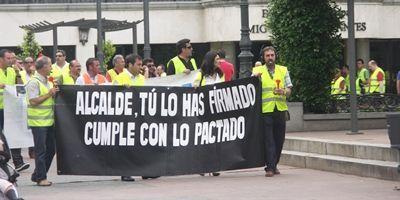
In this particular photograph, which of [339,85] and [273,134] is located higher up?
[339,85]

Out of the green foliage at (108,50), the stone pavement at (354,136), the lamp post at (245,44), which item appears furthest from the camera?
the green foliage at (108,50)

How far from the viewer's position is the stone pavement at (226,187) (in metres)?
12.5

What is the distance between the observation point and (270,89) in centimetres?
1475

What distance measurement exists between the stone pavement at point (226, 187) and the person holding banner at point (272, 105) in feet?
1.18

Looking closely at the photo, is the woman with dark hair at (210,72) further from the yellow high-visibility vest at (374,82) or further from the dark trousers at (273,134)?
the yellow high-visibility vest at (374,82)

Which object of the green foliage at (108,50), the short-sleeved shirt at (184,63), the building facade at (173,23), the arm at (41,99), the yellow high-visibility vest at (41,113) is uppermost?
the building facade at (173,23)

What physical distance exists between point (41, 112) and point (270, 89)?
131 inches

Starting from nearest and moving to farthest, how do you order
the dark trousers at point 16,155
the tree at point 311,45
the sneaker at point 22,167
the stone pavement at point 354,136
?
the sneaker at point 22,167 → the stone pavement at point 354,136 → the dark trousers at point 16,155 → the tree at point 311,45

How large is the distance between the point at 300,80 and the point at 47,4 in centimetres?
2319

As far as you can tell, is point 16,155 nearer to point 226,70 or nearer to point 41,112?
point 41,112

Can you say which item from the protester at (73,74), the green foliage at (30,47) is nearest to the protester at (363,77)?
the protester at (73,74)

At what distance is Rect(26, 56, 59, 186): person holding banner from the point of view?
13.9 m

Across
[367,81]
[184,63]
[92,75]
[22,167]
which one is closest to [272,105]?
[184,63]

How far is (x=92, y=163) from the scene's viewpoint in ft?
46.5
